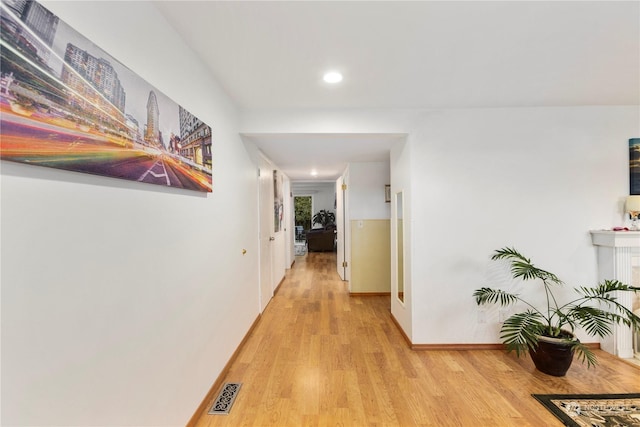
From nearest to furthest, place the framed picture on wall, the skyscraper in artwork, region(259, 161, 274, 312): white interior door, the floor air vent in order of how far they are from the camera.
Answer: the skyscraper in artwork < the floor air vent < the framed picture on wall < region(259, 161, 274, 312): white interior door

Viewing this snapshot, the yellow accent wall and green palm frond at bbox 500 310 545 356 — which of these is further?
the yellow accent wall

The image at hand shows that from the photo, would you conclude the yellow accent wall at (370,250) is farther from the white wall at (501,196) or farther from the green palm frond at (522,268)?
the green palm frond at (522,268)


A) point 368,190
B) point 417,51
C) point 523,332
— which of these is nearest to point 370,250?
point 368,190

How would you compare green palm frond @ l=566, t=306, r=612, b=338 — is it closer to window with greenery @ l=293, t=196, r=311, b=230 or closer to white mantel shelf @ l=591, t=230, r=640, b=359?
white mantel shelf @ l=591, t=230, r=640, b=359

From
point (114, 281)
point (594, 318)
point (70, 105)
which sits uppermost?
point (70, 105)

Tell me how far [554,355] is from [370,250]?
246cm

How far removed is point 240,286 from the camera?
2494mm

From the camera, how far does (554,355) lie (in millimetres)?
2080

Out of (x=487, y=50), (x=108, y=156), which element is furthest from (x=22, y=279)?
(x=487, y=50)

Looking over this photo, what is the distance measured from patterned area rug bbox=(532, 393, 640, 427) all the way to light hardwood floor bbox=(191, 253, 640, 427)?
0.21ft

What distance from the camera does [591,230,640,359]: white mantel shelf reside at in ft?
7.68

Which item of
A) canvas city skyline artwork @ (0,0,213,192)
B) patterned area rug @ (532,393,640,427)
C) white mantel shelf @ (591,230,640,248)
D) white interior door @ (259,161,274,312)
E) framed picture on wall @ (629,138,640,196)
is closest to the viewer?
canvas city skyline artwork @ (0,0,213,192)

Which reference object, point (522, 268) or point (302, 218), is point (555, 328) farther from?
point (302, 218)

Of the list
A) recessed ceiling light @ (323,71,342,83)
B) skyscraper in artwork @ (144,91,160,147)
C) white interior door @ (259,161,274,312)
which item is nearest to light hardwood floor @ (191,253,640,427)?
white interior door @ (259,161,274,312)
